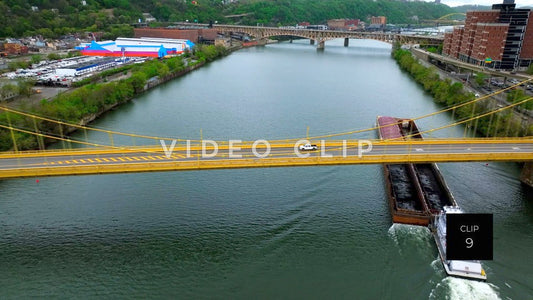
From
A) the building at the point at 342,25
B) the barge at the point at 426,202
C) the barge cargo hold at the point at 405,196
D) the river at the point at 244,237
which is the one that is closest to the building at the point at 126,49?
the river at the point at 244,237

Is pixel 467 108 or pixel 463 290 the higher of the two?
pixel 467 108

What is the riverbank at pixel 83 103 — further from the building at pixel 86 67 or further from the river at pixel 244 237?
the river at pixel 244 237

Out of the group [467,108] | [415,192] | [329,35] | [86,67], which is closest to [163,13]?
[329,35]

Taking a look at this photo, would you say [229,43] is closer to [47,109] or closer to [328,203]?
[47,109]

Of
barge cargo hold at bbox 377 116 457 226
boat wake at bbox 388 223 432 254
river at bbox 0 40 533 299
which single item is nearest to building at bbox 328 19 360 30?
Result: river at bbox 0 40 533 299

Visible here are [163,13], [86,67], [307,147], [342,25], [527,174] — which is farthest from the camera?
[342,25]

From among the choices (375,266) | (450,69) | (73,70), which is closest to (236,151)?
(375,266)

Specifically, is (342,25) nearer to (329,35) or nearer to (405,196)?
(329,35)
